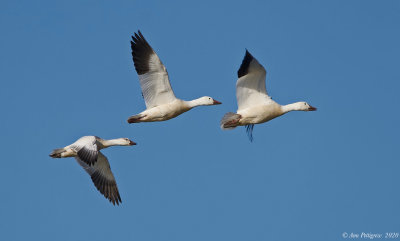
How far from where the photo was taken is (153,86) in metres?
11.3

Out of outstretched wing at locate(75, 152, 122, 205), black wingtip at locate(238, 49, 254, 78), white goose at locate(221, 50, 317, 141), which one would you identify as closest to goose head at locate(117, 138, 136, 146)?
outstretched wing at locate(75, 152, 122, 205)

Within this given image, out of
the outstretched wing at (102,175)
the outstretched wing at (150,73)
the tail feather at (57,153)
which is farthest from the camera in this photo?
the outstretched wing at (102,175)

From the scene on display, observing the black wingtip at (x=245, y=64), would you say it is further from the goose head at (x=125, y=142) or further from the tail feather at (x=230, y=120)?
the goose head at (x=125, y=142)

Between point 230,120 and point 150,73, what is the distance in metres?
1.38

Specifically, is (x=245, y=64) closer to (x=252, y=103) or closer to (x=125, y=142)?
(x=252, y=103)

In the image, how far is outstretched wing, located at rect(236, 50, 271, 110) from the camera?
1100 cm

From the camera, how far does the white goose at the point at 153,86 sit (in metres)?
11.2

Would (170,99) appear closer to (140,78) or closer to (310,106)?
(140,78)

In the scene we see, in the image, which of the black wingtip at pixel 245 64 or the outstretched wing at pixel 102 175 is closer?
the black wingtip at pixel 245 64

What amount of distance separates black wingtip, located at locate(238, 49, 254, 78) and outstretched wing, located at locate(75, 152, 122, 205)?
9.01ft

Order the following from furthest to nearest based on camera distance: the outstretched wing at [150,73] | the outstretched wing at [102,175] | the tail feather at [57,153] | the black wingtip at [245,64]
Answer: the outstretched wing at [102,175] < the tail feather at [57,153] < the outstretched wing at [150,73] < the black wingtip at [245,64]

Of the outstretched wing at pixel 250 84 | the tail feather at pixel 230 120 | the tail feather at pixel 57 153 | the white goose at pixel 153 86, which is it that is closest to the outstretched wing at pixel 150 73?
the white goose at pixel 153 86

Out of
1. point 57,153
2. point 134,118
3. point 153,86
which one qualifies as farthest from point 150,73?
point 57,153

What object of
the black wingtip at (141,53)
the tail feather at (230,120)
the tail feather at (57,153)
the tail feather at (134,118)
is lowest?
the tail feather at (230,120)
